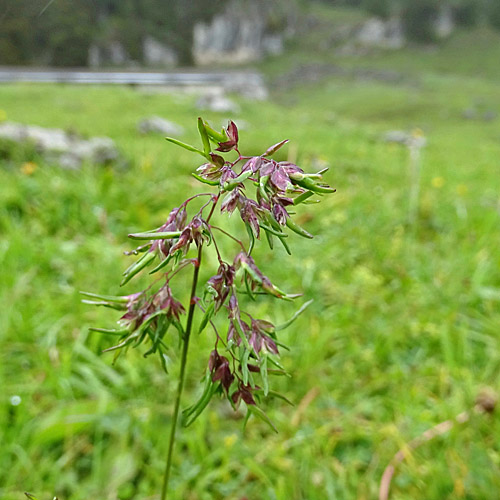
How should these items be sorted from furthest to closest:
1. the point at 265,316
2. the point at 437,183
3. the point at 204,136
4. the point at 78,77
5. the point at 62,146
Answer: the point at 78,77, the point at 437,183, the point at 62,146, the point at 265,316, the point at 204,136

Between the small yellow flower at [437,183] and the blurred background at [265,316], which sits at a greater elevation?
the blurred background at [265,316]

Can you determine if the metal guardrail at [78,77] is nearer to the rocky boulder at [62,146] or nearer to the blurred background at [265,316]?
the blurred background at [265,316]

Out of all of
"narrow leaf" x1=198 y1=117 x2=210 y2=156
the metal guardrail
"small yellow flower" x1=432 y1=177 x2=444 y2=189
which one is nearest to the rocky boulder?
"small yellow flower" x1=432 y1=177 x2=444 y2=189

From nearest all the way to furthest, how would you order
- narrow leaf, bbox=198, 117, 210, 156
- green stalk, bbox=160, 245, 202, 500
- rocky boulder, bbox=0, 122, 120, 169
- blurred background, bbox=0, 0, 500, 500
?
narrow leaf, bbox=198, 117, 210, 156 < green stalk, bbox=160, 245, 202, 500 < blurred background, bbox=0, 0, 500, 500 < rocky boulder, bbox=0, 122, 120, 169

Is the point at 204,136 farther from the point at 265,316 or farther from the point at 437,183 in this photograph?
the point at 437,183

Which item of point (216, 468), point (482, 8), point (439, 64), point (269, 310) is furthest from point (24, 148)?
point (482, 8)

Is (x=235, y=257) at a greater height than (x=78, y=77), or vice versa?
(x=235, y=257)

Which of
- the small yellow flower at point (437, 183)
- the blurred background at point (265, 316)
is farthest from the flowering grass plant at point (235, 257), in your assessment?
the small yellow flower at point (437, 183)

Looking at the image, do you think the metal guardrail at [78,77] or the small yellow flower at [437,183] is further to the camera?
the metal guardrail at [78,77]

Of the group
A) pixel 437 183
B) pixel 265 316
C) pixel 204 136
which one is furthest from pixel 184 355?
pixel 437 183

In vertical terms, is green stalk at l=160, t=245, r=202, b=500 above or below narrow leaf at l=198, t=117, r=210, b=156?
below

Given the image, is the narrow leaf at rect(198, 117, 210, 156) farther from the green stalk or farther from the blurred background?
the blurred background

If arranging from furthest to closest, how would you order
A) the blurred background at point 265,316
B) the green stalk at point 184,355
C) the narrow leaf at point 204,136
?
1. the blurred background at point 265,316
2. the green stalk at point 184,355
3. the narrow leaf at point 204,136

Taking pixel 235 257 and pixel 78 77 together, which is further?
pixel 78 77
